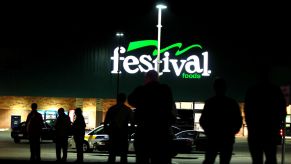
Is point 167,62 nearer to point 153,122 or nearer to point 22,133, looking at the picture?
point 22,133

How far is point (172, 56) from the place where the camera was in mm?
50406

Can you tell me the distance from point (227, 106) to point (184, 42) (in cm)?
4228

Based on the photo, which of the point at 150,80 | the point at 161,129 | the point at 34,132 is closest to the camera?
the point at 161,129

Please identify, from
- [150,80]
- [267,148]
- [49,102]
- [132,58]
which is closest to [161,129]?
[150,80]

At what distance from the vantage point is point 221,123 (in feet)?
28.3

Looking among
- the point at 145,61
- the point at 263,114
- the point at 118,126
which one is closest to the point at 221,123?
the point at 263,114

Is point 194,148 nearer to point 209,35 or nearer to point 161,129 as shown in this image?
point 161,129

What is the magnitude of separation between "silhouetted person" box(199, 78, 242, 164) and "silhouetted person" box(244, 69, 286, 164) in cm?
33

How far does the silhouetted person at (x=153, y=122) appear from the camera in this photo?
7.97 m

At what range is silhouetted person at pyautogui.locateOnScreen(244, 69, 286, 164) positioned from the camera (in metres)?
8.20

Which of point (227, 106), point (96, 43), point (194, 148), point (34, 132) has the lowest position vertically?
point (194, 148)

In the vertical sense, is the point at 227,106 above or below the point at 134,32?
below

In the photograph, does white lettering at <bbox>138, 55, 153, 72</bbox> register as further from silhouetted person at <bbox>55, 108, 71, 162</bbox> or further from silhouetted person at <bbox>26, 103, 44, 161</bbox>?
silhouetted person at <bbox>26, 103, 44, 161</bbox>

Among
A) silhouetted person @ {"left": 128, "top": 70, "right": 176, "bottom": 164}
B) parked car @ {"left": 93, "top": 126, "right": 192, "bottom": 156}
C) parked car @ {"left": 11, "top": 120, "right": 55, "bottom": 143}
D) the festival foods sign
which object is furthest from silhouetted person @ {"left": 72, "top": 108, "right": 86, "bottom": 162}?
the festival foods sign
